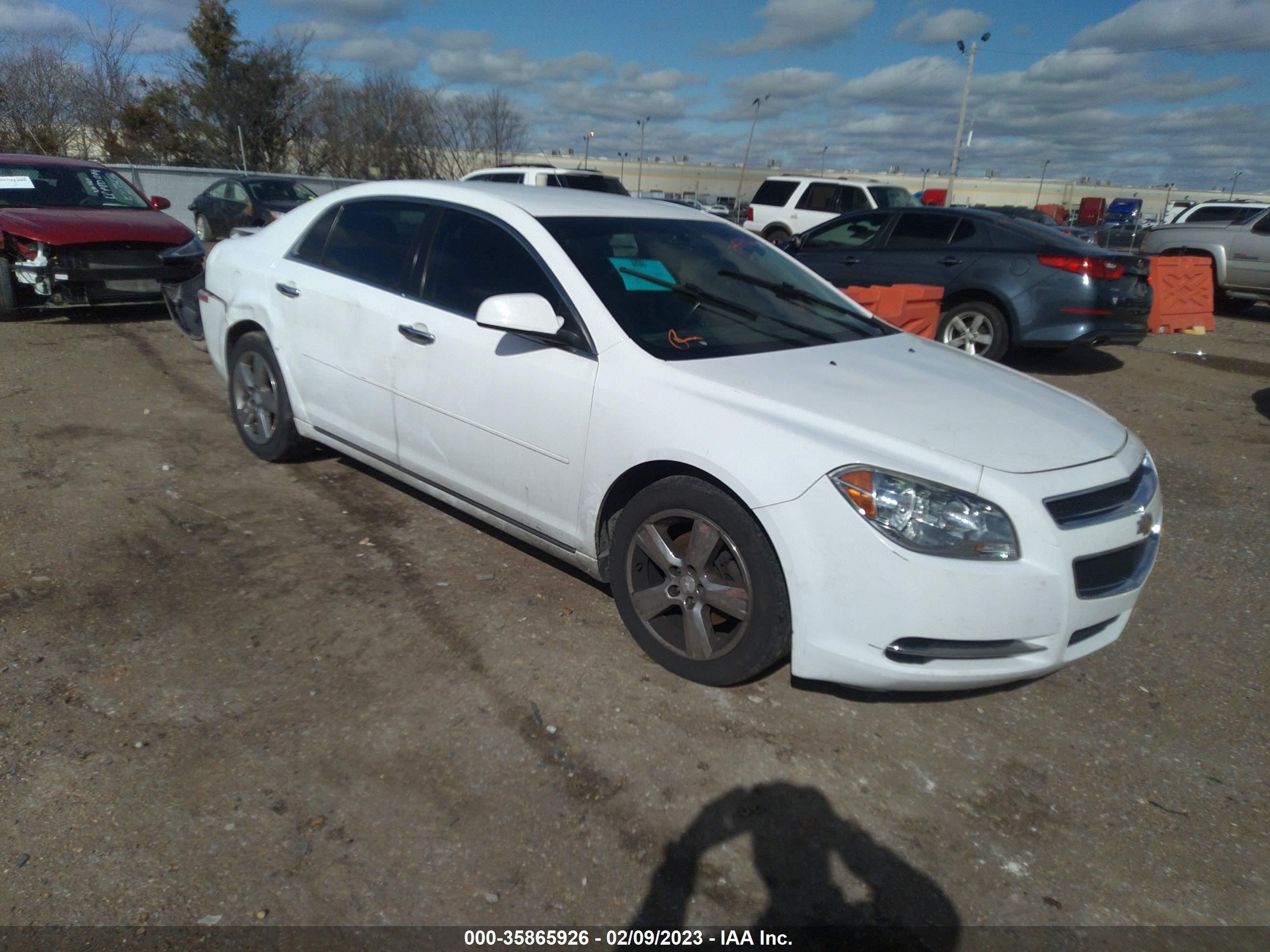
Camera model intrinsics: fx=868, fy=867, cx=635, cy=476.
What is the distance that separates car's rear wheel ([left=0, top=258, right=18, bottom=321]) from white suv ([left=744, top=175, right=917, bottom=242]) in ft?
43.5

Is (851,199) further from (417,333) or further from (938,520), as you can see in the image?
(938,520)

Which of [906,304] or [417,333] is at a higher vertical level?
[417,333]

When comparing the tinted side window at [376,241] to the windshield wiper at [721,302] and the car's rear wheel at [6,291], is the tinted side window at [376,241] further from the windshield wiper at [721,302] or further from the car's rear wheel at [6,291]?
the car's rear wheel at [6,291]

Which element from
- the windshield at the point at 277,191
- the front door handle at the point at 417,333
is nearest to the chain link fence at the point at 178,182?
the windshield at the point at 277,191

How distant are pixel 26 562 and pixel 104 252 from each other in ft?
19.9

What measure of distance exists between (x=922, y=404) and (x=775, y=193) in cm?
1696

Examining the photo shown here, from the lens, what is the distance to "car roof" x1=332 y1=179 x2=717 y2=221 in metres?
3.89

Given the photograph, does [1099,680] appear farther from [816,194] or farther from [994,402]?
[816,194]

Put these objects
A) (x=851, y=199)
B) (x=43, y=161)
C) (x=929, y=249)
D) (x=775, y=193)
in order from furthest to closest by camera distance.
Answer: (x=775, y=193) < (x=851, y=199) < (x=43, y=161) < (x=929, y=249)

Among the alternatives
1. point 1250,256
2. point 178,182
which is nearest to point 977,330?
point 1250,256

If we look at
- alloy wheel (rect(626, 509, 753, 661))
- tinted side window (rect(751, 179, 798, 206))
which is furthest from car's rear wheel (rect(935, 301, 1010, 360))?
tinted side window (rect(751, 179, 798, 206))

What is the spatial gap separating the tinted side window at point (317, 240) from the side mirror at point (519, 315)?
179cm

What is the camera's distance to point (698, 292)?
12.2 ft

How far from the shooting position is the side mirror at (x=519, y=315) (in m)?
3.26
